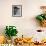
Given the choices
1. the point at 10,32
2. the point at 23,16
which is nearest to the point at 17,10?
the point at 23,16

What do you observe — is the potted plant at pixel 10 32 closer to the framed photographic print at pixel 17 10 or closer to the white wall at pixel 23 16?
the white wall at pixel 23 16

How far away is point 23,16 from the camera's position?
3.64 meters

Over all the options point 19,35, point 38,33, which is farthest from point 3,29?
point 38,33

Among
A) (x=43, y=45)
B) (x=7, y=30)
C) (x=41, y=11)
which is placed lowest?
(x=43, y=45)

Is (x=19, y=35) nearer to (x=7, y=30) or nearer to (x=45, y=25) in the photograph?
(x=7, y=30)

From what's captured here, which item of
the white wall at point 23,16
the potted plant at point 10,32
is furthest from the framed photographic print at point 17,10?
the potted plant at point 10,32

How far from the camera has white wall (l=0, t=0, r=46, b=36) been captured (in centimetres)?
364

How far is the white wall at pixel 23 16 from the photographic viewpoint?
11.9ft

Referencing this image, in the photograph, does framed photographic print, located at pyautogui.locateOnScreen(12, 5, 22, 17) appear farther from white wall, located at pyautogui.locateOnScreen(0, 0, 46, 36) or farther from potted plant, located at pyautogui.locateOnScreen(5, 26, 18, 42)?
potted plant, located at pyautogui.locateOnScreen(5, 26, 18, 42)

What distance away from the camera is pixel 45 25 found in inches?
141

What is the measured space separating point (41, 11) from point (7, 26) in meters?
0.78

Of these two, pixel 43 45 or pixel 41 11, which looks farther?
pixel 41 11

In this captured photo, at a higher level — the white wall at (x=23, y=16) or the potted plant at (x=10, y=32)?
the white wall at (x=23, y=16)

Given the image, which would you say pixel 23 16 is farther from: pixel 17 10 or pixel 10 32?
pixel 10 32
